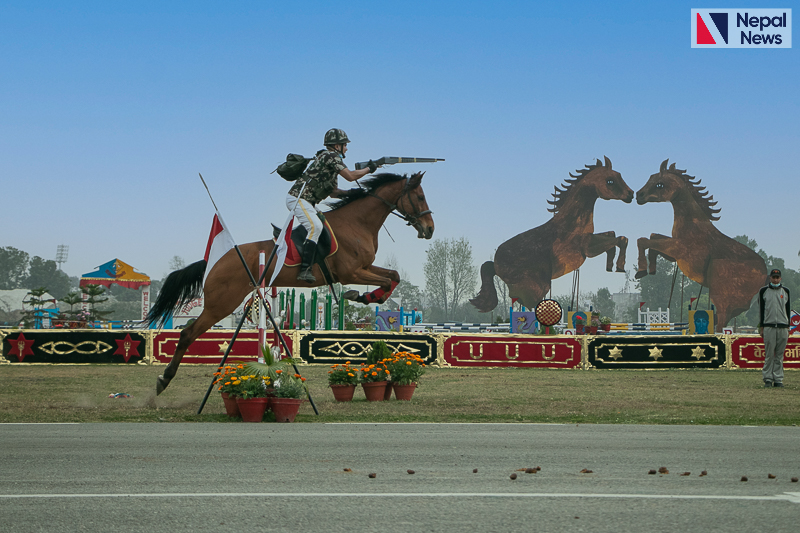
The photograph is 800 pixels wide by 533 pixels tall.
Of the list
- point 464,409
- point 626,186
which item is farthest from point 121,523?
point 626,186

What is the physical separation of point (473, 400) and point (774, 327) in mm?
7221

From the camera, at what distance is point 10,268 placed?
426 feet

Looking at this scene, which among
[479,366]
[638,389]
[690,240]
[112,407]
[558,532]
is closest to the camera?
[558,532]

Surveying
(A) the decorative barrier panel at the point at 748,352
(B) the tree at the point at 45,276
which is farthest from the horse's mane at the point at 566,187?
(B) the tree at the point at 45,276

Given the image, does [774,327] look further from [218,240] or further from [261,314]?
[218,240]

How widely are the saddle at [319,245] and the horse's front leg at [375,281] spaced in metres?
0.51

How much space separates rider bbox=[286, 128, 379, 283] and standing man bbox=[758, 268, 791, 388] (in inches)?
354

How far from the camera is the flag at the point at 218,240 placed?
10875 millimetres

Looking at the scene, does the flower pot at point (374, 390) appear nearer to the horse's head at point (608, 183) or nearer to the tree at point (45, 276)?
the horse's head at point (608, 183)

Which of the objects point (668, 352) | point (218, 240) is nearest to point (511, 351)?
point (668, 352)

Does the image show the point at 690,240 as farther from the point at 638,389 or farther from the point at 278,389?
the point at 278,389

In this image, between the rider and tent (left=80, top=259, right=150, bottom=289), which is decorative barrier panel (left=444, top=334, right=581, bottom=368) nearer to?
the rider

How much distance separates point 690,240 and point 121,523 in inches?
1829

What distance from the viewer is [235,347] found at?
22391mm
